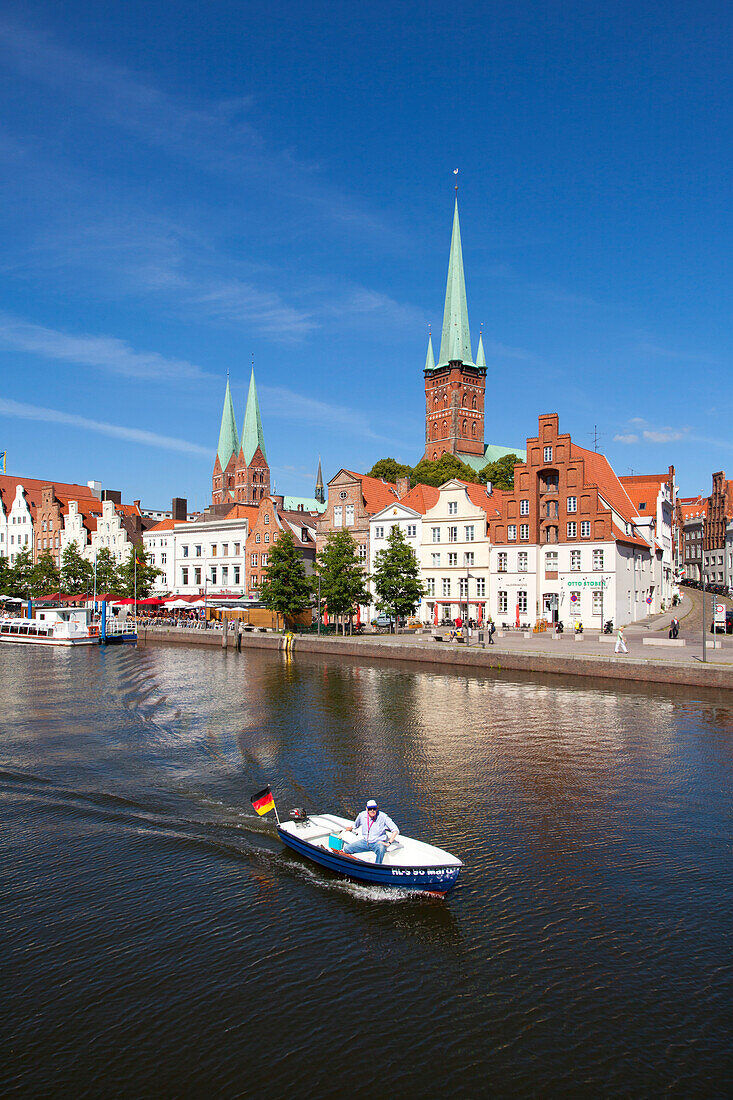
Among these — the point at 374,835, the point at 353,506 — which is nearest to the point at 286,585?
the point at 353,506

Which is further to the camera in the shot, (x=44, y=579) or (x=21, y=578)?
Answer: (x=21, y=578)

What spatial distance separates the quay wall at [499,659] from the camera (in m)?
45.7

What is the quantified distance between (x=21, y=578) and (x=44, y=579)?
5826mm

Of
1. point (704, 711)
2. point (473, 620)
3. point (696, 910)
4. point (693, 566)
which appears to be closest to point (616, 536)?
point (473, 620)

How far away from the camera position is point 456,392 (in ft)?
581

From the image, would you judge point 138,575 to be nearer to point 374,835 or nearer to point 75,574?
point 75,574

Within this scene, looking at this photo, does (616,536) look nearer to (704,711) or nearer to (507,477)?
(704,711)

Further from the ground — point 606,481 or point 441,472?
point 441,472

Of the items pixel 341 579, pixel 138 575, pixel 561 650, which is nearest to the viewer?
pixel 561 650

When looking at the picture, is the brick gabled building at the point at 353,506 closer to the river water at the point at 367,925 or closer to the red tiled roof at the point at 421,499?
the red tiled roof at the point at 421,499

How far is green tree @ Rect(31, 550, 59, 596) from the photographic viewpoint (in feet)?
365

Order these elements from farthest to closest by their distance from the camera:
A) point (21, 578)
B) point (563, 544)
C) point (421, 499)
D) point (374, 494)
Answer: point (21, 578) → point (374, 494) → point (421, 499) → point (563, 544)

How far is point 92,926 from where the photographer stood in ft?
55.3

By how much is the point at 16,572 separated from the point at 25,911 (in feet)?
352
